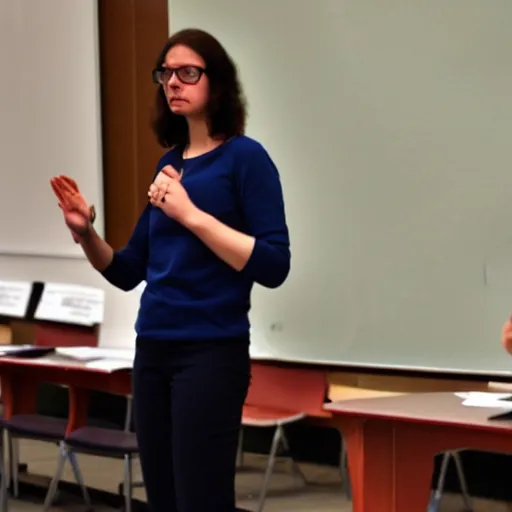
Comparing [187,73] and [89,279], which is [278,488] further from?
[187,73]

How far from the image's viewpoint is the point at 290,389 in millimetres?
3428

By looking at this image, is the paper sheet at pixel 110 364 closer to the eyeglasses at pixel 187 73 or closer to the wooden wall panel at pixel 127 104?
the wooden wall panel at pixel 127 104

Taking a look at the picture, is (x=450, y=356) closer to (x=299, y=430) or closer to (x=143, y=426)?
(x=299, y=430)

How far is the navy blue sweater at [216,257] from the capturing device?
1.59 m

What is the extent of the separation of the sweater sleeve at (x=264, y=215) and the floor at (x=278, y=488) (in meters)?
2.10

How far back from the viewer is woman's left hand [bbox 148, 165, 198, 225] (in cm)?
157

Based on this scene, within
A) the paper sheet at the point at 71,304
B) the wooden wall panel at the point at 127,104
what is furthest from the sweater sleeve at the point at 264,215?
the paper sheet at the point at 71,304

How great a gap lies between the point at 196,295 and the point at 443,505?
7.12ft

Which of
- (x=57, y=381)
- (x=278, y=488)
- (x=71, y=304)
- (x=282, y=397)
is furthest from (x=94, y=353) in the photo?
(x=278, y=488)

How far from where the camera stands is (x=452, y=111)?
3160 millimetres

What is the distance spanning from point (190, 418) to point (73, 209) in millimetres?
568

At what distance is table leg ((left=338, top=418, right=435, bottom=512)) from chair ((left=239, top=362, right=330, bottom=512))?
3.99 feet

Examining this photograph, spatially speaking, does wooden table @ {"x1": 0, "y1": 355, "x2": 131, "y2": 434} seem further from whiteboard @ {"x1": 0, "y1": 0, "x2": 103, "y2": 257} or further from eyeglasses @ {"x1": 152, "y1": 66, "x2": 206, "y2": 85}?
eyeglasses @ {"x1": 152, "y1": 66, "x2": 206, "y2": 85}

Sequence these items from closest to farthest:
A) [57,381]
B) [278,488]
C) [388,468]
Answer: [388,468], [57,381], [278,488]
